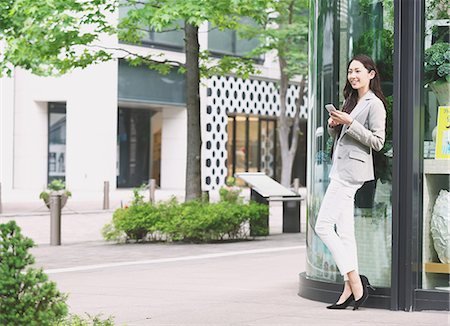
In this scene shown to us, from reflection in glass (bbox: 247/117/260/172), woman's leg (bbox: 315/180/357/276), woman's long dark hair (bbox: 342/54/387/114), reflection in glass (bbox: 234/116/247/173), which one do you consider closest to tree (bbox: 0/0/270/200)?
woman's long dark hair (bbox: 342/54/387/114)

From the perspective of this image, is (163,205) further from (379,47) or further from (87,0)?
(379,47)

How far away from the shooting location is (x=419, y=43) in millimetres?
9172

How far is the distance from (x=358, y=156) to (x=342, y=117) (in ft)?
1.20

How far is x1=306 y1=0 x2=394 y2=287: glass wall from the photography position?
30.6 feet

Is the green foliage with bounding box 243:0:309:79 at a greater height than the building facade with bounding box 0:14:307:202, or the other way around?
the green foliage with bounding box 243:0:309:79

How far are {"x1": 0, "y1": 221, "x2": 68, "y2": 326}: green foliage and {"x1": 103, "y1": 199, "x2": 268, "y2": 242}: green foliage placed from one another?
12.4 metres

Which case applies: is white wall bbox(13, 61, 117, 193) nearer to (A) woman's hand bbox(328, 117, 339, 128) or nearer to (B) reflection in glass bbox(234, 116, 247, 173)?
(B) reflection in glass bbox(234, 116, 247, 173)

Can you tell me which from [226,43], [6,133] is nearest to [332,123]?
[6,133]

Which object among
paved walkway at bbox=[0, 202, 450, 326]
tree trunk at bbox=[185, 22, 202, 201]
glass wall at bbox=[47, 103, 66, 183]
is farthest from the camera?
glass wall at bbox=[47, 103, 66, 183]

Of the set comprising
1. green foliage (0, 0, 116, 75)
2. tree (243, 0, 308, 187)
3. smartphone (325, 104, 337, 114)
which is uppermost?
tree (243, 0, 308, 187)

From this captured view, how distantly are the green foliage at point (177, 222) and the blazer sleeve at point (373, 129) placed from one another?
929 centimetres

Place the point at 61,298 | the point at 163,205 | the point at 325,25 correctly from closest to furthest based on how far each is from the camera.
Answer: the point at 61,298, the point at 325,25, the point at 163,205

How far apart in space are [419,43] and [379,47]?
0.38 m

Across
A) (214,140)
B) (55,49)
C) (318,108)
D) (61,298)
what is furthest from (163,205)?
(214,140)
